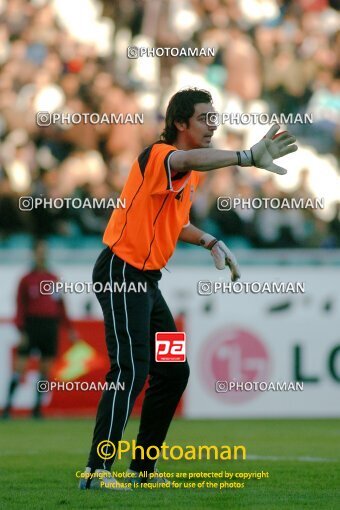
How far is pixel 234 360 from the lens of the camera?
10.7m

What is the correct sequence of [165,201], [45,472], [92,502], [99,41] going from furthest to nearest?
[99,41] → [45,472] → [165,201] → [92,502]

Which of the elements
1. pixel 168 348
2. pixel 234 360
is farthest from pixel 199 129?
pixel 234 360

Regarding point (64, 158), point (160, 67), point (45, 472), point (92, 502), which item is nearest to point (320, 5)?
point (160, 67)

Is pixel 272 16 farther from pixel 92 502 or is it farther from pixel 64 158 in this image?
pixel 92 502

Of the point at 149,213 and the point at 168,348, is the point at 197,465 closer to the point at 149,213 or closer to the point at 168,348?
the point at 168,348

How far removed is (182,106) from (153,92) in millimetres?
5779

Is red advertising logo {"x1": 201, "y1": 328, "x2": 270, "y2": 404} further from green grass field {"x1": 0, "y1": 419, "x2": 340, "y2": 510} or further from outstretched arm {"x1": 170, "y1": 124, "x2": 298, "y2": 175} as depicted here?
outstretched arm {"x1": 170, "y1": 124, "x2": 298, "y2": 175}

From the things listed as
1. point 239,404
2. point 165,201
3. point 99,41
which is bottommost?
point 239,404

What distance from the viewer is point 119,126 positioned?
1102 centimetres

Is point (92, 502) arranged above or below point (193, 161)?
below

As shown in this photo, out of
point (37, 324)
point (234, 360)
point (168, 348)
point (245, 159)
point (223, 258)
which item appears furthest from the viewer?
point (37, 324)

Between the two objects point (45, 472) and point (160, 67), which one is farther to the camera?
point (160, 67)

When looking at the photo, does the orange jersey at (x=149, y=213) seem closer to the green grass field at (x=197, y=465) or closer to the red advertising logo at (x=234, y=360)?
the green grass field at (x=197, y=465)

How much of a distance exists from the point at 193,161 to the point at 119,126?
6.14 meters
